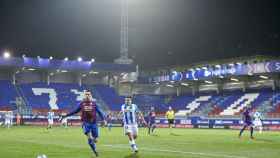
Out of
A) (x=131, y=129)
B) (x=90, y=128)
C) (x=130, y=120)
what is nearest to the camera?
(x=90, y=128)

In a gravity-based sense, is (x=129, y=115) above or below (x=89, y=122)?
above

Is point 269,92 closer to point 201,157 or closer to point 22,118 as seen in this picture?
point 22,118

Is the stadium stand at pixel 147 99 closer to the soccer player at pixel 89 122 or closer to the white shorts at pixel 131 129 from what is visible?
the white shorts at pixel 131 129

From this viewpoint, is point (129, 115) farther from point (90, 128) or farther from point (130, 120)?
point (90, 128)

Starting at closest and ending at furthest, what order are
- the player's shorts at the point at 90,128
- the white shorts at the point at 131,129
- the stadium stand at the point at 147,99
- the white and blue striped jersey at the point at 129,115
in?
the player's shorts at the point at 90,128 → the white shorts at the point at 131,129 → the white and blue striped jersey at the point at 129,115 → the stadium stand at the point at 147,99

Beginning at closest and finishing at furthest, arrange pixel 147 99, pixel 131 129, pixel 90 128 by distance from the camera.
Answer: pixel 90 128
pixel 131 129
pixel 147 99

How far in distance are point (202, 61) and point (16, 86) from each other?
99.0 feet

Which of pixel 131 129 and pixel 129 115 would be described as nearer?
pixel 131 129

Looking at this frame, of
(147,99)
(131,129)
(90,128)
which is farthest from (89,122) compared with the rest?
(147,99)

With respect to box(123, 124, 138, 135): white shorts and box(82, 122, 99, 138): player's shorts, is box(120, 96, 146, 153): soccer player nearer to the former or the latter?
box(123, 124, 138, 135): white shorts

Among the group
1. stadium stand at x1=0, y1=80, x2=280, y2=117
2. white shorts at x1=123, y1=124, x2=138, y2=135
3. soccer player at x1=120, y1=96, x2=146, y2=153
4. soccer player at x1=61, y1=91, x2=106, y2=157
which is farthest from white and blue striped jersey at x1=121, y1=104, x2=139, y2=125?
stadium stand at x1=0, y1=80, x2=280, y2=117

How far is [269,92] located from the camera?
68.1 meters

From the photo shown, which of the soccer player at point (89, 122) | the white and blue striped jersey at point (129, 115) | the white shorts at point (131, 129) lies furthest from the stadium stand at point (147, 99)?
the soccer player at point (89, 122)

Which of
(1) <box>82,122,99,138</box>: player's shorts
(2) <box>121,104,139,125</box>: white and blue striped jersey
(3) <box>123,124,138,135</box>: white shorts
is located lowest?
(3) <box>123,124,138,135</box>: white shorts
